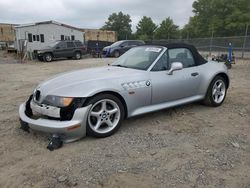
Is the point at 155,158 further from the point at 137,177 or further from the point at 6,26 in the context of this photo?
the point at 6,26

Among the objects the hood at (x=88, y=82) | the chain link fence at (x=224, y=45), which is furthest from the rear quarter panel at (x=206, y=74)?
the chain link fence at (x=224, y=45)

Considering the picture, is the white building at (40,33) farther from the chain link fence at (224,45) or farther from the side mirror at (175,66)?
the side mirror at (175,66)

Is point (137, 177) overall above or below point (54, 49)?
below

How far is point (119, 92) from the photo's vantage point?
3.92 meters

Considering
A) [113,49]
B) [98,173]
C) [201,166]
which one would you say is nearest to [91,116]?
[98,173]

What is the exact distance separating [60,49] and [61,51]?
7.0 inches

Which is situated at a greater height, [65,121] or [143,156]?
[65,121]

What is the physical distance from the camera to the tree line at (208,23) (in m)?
47.5

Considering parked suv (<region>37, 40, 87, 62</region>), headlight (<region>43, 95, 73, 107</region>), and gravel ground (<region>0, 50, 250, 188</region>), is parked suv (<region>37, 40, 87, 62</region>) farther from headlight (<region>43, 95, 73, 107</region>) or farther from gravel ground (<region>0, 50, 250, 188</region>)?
headlight (<region>43, 95, 73, 107</region>)

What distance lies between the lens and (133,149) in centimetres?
353

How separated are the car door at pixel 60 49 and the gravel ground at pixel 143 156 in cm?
1654

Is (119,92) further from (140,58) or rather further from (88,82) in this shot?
(140,58)

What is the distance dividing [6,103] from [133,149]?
3.91 metres

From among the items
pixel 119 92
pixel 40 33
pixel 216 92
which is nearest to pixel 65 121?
pixel 119 92
